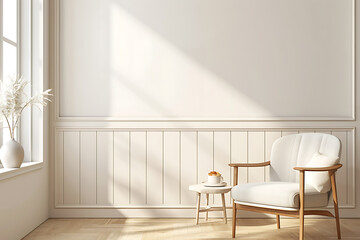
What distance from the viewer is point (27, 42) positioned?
11.9ft

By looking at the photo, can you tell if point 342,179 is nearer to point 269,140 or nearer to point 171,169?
point 269,140

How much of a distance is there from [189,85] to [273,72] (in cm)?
78

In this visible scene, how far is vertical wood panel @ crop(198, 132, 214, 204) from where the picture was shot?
12.8ft

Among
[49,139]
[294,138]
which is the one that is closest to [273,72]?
[294,138]

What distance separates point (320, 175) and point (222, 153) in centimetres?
110

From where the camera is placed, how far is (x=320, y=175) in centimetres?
300

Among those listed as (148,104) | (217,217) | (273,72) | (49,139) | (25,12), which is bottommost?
(217,217)

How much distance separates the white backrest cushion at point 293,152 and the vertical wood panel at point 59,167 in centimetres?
190

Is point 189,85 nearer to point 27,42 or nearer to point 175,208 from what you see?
point 175,208

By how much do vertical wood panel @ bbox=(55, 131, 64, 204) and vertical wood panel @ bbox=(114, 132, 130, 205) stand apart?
491 millimetres

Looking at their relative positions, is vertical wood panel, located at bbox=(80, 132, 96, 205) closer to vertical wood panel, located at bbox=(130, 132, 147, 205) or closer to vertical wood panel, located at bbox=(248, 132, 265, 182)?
vertical wood panel, located at bbox=(130, 132, 147, 205)

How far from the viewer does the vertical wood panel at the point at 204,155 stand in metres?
3.91

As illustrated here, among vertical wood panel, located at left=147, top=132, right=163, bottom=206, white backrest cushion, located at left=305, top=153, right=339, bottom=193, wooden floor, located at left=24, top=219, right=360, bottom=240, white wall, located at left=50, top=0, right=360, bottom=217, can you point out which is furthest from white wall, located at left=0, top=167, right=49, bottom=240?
white backrest cushion, located at left=305, top=153, right=339, bottom=193

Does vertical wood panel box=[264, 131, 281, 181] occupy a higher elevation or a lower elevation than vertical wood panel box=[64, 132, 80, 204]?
higher
